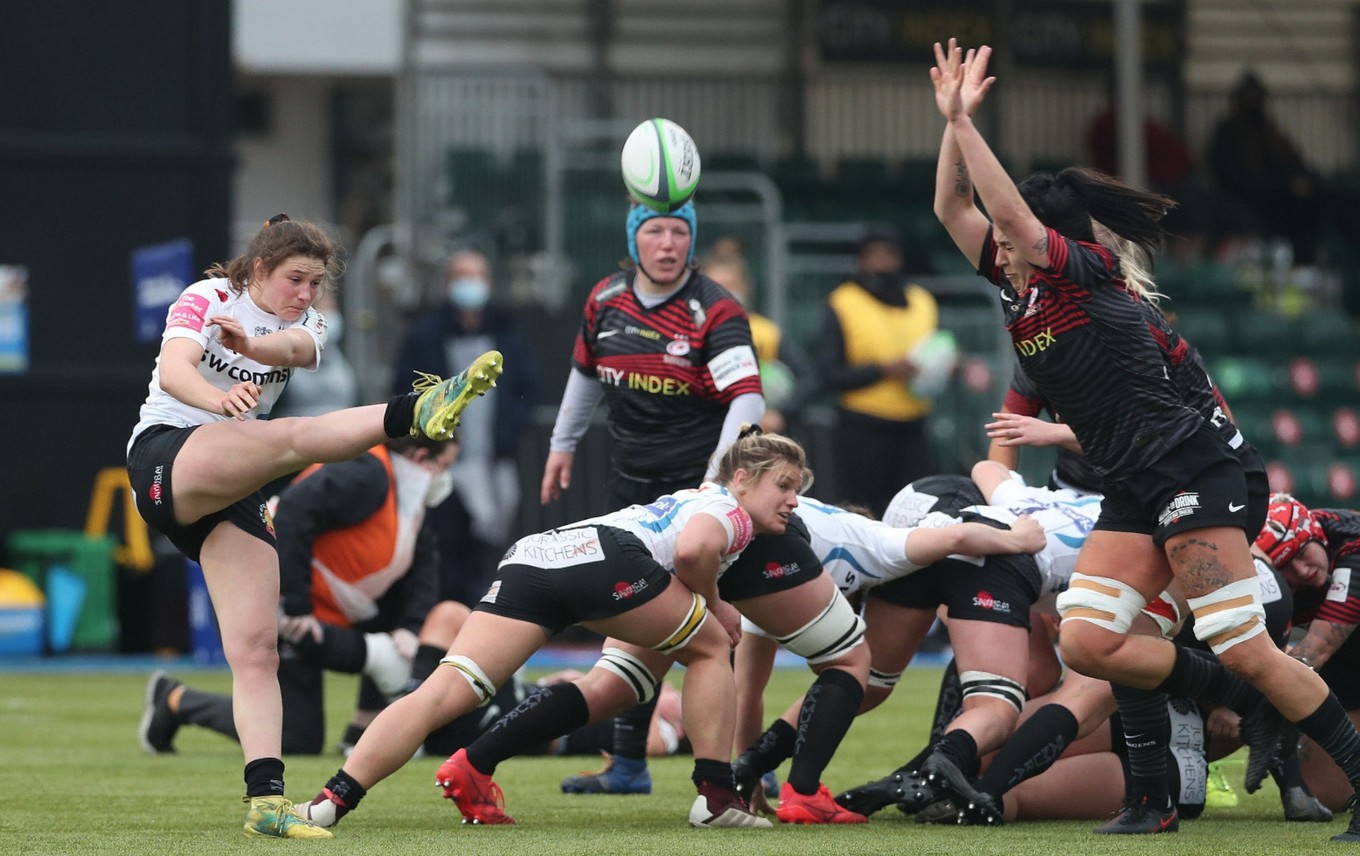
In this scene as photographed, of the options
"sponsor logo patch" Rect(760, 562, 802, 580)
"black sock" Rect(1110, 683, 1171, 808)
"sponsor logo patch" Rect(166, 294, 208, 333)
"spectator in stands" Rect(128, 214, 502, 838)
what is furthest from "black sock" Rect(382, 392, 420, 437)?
"black sock" Rect(1110, 683, 1171, 808)

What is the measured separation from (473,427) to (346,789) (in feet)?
23.3

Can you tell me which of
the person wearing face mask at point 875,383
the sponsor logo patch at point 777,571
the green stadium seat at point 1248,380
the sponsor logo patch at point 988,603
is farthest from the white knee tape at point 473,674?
the green stadium seat at point 1248,380

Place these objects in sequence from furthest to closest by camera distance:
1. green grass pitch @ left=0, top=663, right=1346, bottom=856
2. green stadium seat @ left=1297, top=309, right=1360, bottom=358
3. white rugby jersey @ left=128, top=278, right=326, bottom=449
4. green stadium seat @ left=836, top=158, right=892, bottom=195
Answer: green stadium seat @ left=836, top=158, right=892, bottom=195 < green stadium seat @ left=1297, top=309, right=1360, bottom=358 < white rugby jersey @ left=128, top=278, right=326, bottom=449 < green grass pitch @ left=0, top=663, right=1346, bottom=856

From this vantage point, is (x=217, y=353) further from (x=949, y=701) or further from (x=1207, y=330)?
(x=1207, y=330)

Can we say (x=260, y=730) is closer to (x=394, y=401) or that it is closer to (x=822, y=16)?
(x=394, y=401)

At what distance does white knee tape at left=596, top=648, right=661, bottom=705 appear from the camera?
19.7ft

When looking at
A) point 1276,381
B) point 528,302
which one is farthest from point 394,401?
point 1276,381

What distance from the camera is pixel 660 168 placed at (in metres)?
6.84

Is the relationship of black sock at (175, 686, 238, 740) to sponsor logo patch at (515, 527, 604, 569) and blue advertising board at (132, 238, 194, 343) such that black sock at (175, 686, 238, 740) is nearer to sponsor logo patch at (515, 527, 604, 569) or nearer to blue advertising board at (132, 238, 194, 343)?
sponsor logo patch at (515, 527, 604, 569)

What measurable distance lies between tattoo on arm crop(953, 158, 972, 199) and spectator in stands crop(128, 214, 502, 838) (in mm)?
1276

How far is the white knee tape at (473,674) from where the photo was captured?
5.42 m

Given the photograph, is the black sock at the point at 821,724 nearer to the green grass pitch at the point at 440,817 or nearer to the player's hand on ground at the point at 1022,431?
the green grass pitch at the point at 440,817

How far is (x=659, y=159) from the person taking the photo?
6.84 meters

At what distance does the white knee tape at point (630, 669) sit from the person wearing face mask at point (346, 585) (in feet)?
5.69
